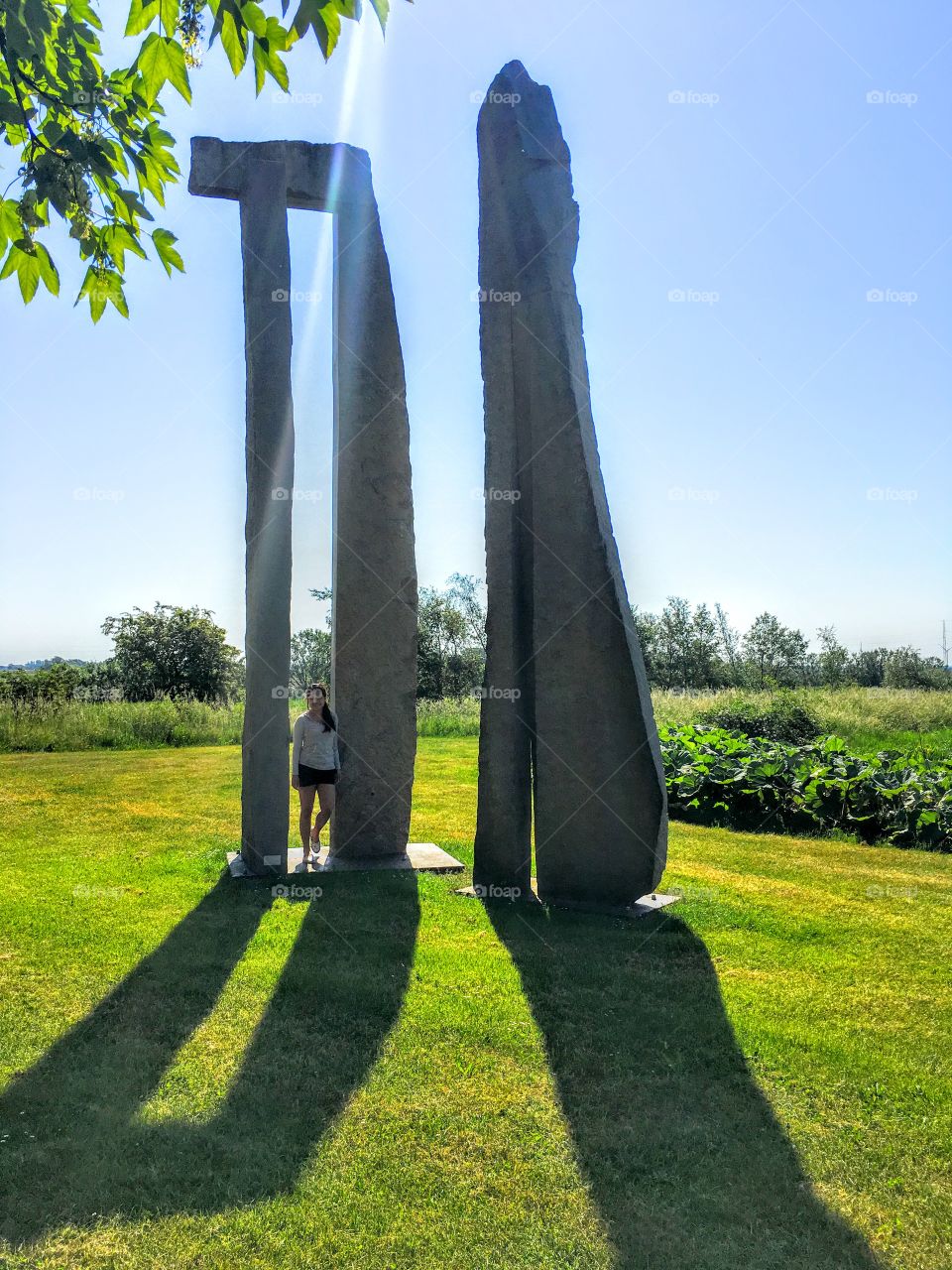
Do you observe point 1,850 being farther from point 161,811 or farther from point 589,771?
point 589,771

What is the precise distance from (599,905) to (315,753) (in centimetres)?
252

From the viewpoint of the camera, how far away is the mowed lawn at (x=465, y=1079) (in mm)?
2723

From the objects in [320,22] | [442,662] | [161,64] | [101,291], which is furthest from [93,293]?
[442,662]

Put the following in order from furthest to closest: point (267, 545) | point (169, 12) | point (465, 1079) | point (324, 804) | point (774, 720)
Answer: point (774, 720), point (324, 804), point (267, 545), point (465, 1079), point (169, 12)

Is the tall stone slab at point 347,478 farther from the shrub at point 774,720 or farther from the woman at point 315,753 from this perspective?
the shrub at point 774,720

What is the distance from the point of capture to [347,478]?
7449 mm

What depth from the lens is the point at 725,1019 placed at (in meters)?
4.20

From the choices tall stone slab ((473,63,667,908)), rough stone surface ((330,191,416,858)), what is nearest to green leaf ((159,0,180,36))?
tall stone slab ((473,63,667,908))

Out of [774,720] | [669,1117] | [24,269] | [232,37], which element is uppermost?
[232,37]

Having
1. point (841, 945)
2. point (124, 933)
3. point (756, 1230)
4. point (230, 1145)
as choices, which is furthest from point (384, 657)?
point (756, 1230)

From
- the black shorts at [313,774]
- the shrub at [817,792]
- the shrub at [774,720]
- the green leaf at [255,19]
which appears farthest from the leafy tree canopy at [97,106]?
the shrub at [774,720]

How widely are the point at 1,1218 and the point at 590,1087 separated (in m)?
2.09

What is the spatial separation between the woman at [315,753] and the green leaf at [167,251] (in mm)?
3830

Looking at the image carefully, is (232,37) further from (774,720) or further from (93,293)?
(774,720)
